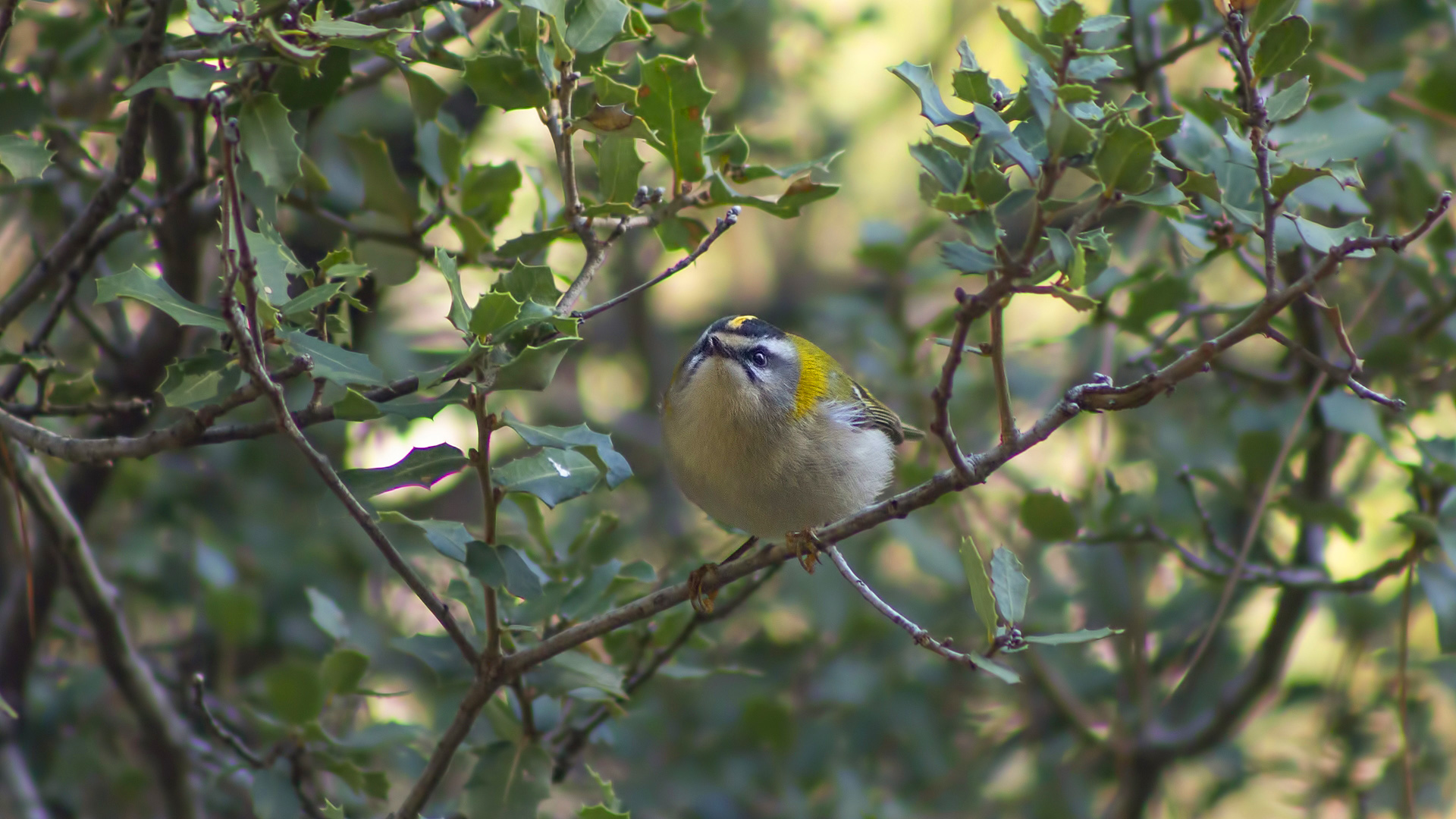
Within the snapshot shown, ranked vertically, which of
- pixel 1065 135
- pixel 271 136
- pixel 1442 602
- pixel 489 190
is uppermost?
pixel 271 136

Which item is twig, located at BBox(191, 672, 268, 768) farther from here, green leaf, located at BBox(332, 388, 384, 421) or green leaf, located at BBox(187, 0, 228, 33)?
green leaf, located at BBox(187, 0, 228, 33)

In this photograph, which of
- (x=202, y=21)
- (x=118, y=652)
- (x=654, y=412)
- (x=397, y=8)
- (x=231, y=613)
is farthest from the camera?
(x=654, y=412)

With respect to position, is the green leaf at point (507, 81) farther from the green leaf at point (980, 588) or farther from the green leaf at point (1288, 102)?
the green leaf at point (1288, 102)

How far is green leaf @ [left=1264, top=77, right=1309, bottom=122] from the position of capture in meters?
1.65

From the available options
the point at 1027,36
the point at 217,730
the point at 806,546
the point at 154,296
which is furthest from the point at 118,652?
the point at 1027,36

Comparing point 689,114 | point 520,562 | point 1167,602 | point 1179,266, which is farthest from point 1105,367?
point 520,562

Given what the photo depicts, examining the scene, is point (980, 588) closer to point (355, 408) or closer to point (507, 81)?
point (355, 408)

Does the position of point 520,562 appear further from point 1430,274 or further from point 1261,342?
point 1261,342

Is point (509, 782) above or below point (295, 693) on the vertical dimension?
below

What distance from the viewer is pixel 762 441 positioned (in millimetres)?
2660

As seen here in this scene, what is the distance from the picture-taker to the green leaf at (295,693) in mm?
2291

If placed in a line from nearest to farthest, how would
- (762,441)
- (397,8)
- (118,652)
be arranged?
(397,8), (118,652), (762,441)

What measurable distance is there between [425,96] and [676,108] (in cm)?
70

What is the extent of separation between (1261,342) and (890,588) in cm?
235
